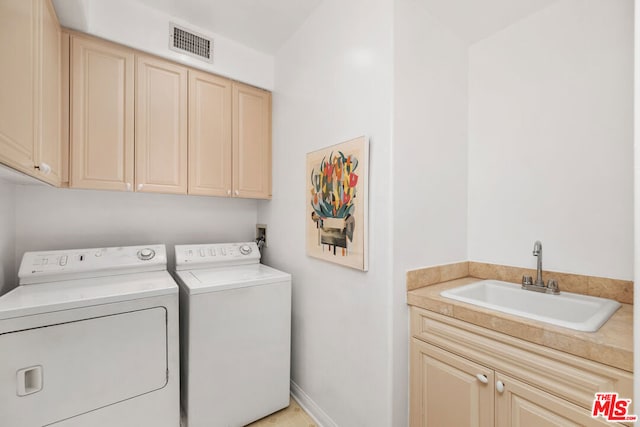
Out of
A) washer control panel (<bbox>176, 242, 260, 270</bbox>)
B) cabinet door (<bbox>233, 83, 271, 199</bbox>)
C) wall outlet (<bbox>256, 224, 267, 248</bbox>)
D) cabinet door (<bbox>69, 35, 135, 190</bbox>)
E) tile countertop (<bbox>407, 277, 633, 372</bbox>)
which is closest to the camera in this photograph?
tile countertop (<bbox>407, 277, 633, 372</bbox>)

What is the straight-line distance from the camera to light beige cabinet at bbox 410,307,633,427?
36.4 inches

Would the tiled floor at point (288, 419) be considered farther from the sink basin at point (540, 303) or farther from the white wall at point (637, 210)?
the white wall at point (637, 210)

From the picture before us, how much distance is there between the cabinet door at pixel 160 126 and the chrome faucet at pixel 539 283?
2.25m

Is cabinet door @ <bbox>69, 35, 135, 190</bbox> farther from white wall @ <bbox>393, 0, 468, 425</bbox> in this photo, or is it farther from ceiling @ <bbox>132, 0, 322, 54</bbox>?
white wall @ <bbox>393, 0, 468, 425</bbox>

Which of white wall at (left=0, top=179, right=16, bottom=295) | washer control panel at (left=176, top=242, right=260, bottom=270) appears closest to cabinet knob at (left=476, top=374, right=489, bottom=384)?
washer control panel at (left=176, top=242, right=260, bottom=270)

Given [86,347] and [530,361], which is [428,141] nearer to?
[530,361]

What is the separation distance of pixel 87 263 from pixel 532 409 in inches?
93.4

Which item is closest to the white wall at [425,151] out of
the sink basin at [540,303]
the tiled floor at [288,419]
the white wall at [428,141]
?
the white wall at [428,141]

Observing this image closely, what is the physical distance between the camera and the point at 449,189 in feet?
5.74

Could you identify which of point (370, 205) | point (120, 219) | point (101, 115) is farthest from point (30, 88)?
point (370, 205)

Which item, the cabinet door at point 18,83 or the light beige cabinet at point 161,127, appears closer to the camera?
the cabinet door at point 18,83

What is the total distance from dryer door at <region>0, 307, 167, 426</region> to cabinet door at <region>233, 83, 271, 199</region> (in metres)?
1.15

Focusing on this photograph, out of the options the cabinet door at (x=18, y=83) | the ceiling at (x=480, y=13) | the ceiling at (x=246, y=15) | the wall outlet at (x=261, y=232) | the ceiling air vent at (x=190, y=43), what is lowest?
the wall outlet at (x=261, y=232)

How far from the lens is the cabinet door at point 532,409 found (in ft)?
3.06
